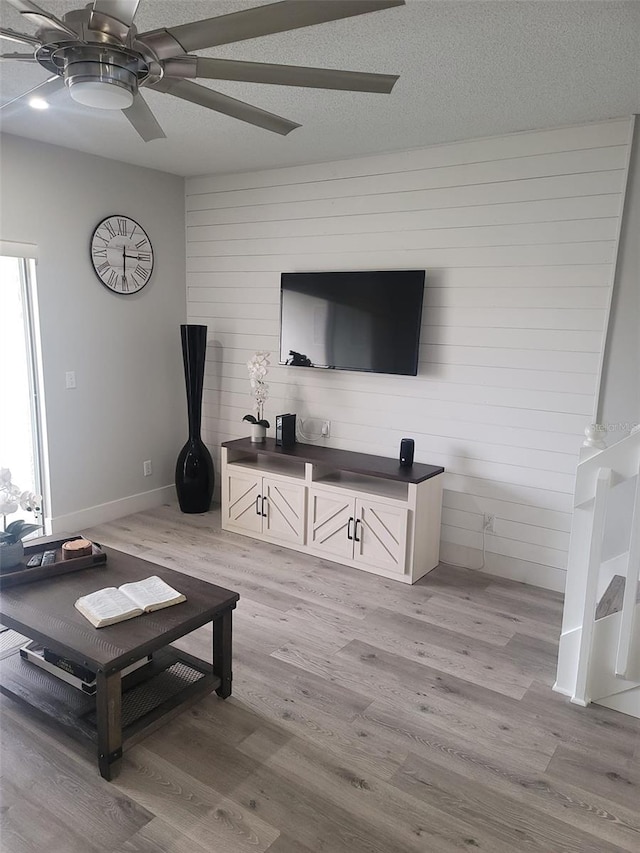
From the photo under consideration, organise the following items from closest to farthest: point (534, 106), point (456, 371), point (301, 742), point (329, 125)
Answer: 1. point (301, 742)
2. point (534, 106)
3. point (329, 125)
4. point (456, 371)

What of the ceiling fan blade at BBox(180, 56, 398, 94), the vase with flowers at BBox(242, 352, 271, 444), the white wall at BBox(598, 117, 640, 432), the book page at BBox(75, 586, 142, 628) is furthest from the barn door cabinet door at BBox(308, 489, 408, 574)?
the ceiling fan blade at BBox(180, 56, 398, 94)

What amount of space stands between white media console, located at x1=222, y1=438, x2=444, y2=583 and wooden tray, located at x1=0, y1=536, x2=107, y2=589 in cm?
156

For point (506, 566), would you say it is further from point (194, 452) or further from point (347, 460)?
point (194, 452)

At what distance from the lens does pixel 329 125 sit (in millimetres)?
3340

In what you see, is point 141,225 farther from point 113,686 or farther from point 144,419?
point 113,686

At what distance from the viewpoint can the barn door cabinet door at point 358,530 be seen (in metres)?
3.67

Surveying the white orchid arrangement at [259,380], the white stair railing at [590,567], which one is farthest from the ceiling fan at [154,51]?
the white orchid arrangement at [259,380]

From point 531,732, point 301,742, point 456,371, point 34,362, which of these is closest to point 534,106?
point 456,371

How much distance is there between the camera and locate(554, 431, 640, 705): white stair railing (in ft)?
7.86

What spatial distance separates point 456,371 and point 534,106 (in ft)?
4.88

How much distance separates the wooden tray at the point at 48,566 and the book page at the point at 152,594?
0.91 ft

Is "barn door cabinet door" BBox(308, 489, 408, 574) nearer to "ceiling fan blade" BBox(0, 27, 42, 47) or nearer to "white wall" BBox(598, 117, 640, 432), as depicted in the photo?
"white wall" BBox(598, 117, 640, 432)

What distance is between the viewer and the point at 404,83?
8.85 ft

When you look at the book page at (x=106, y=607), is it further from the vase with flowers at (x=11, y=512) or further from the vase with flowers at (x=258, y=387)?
the vase with flowers at (x=258, y=387)
